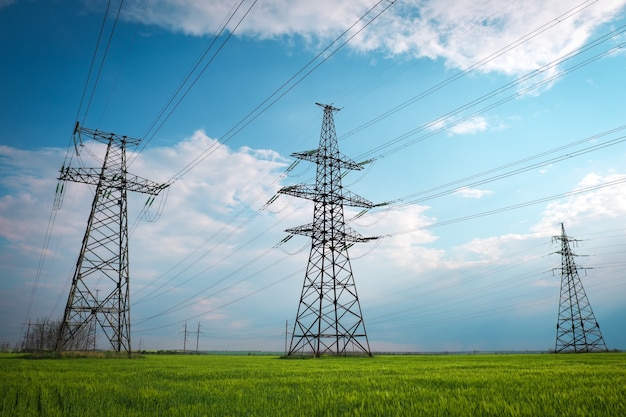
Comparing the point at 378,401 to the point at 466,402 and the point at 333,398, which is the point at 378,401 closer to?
the point at 333,398

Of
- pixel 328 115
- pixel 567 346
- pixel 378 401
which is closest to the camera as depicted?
pixel 378 401

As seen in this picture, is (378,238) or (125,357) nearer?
(125,357)

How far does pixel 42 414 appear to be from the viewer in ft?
17.1

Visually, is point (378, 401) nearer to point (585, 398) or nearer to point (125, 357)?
point (585, 398)

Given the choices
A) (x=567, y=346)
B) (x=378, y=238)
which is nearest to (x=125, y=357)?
(x=378, y=238)

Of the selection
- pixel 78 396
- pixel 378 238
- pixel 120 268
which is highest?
pixel 378 238

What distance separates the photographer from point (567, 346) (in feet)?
170

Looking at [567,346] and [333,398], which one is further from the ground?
[333,398]

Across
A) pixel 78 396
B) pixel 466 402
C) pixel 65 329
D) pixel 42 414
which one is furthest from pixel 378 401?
pixel 65 329

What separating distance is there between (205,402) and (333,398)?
2.12m

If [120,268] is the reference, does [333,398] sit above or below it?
below

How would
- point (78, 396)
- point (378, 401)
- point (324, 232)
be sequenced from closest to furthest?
point (378, 401)
point (78, 396)
point (324, 232)

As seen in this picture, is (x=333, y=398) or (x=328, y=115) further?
(x=328, y=115)

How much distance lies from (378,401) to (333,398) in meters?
0.81
